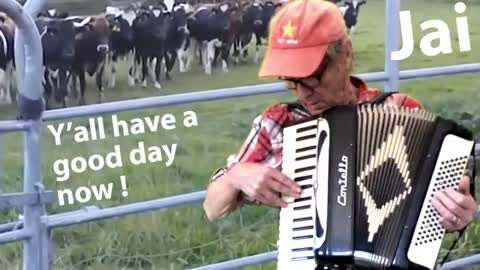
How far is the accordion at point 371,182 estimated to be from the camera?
2631 mm

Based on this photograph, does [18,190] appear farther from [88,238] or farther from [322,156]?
[322,156]

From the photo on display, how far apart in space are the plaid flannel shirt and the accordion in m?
0.06

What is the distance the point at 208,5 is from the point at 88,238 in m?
0.88

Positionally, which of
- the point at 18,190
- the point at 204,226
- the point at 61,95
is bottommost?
the point at 204,226

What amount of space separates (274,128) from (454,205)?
442 millimetres

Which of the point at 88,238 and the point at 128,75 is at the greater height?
the point at 128,75

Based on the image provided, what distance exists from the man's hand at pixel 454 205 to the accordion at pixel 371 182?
2cm

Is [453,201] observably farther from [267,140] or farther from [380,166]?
[267,140]

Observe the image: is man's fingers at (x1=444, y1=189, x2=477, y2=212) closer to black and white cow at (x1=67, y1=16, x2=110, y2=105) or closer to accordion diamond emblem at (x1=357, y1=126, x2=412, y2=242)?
accordion diamond emblem at (x1=357, y1=126, x2=412, y2=242)

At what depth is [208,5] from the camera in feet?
13.5

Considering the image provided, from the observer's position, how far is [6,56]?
146 inches

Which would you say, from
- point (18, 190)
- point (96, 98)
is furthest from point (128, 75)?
point (18, 190)

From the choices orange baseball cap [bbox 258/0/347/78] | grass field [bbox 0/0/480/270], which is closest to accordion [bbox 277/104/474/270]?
orange baseball cap [bbox 258/0/347/78]

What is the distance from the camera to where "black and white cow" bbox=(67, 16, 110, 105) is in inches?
153
